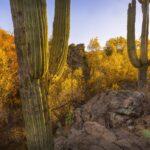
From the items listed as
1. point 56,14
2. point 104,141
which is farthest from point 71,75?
point 56,14

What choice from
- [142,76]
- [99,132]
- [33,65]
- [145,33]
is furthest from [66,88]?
[33,65]

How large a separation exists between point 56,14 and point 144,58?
8.69 m

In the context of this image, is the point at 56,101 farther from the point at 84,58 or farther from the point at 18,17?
the point at 18,17

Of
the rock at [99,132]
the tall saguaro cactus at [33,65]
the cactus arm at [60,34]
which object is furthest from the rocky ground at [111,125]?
the cactus arm at [60,34]

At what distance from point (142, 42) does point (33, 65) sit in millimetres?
10150

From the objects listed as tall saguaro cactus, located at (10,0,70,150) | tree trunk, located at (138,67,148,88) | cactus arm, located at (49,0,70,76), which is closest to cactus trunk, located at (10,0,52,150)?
tall saguaro cactus, located at (10,0,70,150)

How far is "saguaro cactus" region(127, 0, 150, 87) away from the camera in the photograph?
16.0 meters

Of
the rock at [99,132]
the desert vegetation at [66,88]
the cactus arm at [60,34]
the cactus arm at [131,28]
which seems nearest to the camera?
the desert vegetation at [66,88]

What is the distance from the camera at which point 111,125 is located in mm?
13969

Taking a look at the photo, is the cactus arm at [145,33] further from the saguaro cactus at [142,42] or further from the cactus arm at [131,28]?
the cactus arm at [131,28]

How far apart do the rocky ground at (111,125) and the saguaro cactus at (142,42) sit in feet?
7.25

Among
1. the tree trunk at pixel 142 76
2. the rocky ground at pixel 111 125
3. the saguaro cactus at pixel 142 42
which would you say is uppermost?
the saguaro cactus at pixel 142 42

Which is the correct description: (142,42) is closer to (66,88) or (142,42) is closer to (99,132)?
(99,132)

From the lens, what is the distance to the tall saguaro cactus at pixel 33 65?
7648 millimetres
